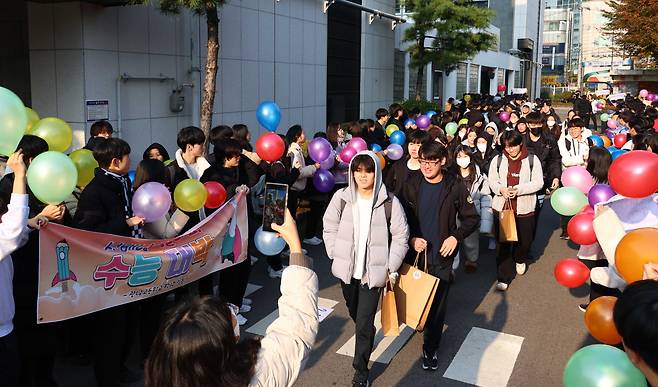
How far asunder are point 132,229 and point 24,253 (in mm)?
801

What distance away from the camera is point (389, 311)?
14.5 ft

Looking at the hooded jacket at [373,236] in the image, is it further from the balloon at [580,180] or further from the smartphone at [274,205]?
the balloon at [580,180]

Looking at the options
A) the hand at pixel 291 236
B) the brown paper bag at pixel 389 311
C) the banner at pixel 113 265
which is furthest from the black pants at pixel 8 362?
the brown paper bag at pixel 389 311

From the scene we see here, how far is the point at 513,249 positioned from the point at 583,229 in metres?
2.57

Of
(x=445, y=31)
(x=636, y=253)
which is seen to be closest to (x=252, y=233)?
(x=636, y=253)

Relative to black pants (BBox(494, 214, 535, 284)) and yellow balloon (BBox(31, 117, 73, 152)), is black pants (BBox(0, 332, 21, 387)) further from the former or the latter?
black pants (BBox(494, 214, 535, 284))

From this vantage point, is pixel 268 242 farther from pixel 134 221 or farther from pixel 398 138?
pixel 398 138

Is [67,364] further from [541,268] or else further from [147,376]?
[541,268]

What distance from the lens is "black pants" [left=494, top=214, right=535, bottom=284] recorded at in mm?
6812

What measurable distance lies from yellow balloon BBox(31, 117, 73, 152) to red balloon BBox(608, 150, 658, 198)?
426 centimetres

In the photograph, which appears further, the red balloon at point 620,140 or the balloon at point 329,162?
the red balloon at point 620,140

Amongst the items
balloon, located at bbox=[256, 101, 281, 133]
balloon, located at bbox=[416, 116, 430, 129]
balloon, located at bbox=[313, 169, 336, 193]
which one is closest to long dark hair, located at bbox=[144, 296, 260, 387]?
balloon, located at bbox=[313, 169, 336, 193]

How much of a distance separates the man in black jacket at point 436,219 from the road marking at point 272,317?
4.51 feet

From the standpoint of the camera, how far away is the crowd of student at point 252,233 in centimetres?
188
